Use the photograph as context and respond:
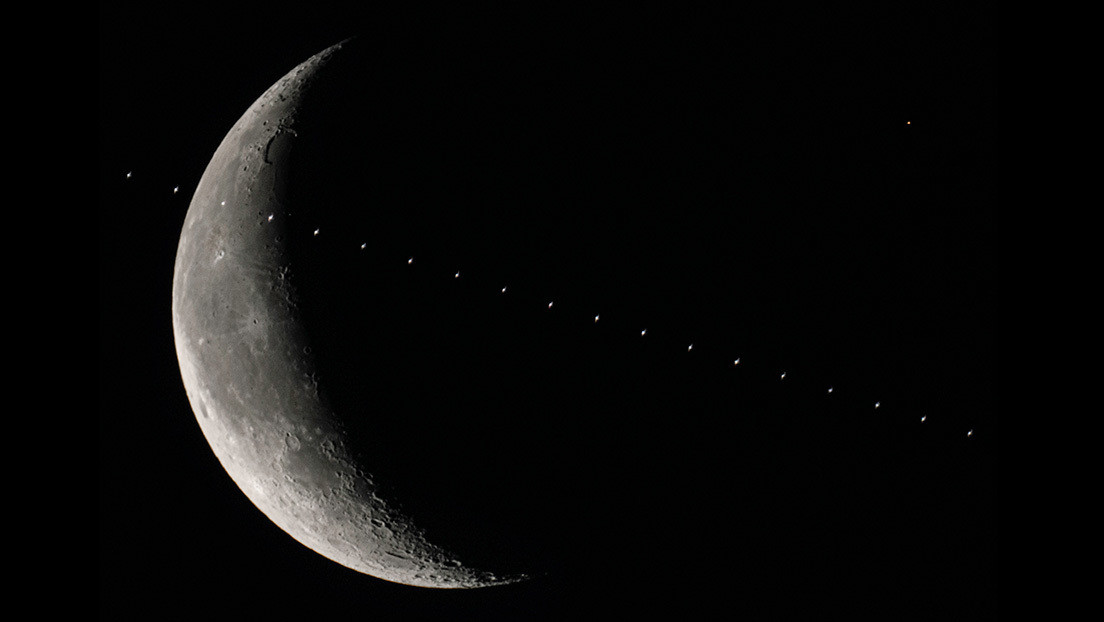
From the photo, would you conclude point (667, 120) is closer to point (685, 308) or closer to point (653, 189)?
point (653, 189)

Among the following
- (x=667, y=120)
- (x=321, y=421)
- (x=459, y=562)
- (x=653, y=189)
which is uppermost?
(x=667, y=120)

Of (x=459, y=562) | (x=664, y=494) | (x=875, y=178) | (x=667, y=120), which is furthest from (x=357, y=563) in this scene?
(x=875, y=178)

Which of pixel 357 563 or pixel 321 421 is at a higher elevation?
pixel 321 421

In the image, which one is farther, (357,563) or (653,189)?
(357,563)

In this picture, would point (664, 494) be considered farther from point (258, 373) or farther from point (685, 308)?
point (258, 373)

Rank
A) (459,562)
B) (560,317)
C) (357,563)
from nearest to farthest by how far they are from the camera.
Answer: (560,317) → (459,562) → (357,563)

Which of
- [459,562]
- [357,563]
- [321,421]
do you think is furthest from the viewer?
[357,563]
